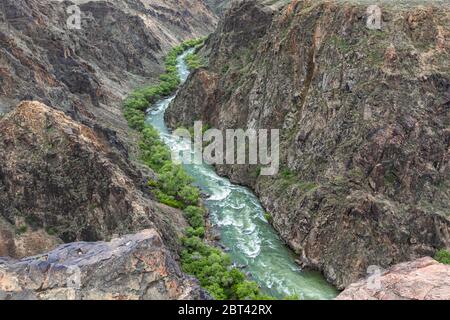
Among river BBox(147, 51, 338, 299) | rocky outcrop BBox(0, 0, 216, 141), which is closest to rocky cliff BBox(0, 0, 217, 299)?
rocky outcrop BBox(0, 0, 216, 141)

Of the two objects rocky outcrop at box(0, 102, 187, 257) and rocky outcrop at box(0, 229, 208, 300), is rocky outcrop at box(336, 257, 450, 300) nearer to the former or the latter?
rocky outcrop at box(0, 229, 208, 300)

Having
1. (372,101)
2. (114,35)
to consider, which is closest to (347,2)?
(372,101)

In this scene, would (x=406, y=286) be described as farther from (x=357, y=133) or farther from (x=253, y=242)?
(x=357, y=133)

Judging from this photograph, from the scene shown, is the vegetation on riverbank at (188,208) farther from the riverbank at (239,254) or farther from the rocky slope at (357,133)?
the rocky slope at (357,133)

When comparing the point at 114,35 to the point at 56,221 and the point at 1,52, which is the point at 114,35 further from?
the point at 56,221

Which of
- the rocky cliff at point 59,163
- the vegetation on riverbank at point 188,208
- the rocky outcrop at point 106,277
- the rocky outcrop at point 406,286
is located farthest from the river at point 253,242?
the rocky outcrop at point 106,277

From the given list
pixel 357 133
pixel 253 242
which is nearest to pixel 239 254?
pixel 253 242
